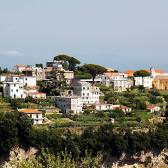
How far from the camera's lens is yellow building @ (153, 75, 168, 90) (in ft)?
205

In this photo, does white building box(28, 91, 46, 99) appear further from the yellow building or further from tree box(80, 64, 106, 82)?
the yellow building

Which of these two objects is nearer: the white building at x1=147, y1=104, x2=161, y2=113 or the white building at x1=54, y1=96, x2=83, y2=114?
the white building at x1=54, y1=96, x2=83, y2=114

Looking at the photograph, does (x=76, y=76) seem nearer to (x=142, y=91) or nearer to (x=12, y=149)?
(x=142, y=91)

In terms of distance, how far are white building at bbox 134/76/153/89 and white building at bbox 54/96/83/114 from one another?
696 inches

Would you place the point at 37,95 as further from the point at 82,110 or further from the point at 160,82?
the point at 160,82

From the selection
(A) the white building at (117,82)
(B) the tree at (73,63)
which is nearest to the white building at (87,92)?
(A) the white building at (117,82)

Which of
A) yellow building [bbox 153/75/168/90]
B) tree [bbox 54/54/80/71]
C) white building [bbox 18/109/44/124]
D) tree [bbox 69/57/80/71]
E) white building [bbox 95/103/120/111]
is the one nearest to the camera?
white building [bbox 18/109/44/124]

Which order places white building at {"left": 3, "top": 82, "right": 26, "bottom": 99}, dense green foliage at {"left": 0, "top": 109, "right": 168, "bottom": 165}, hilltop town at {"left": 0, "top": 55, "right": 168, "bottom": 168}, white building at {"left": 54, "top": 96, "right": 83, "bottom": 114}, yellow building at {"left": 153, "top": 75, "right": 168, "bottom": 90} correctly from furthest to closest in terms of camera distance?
yellow building at {"left": 153, "top": 75, "right": 168, "bottom": 90}, white building at {"left": 3, "top": 82, "right": 26, "bottom": 99}, white building at {"left": 54, "top": 96, "right": 83, "bottom": 114}, hilltop town at {"left": 0, "top": 55, "right": 168, "bottom": 168}, dense green foliage at {"left": 0, "top": 109, "right": 168, "bottom": 165}

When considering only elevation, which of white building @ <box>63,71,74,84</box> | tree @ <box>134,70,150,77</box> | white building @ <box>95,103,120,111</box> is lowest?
white building @ <box>95,103,120,111</box>

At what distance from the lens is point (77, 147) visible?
1380 inches

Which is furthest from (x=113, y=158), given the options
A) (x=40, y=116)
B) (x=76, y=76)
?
(x=76, y=76)

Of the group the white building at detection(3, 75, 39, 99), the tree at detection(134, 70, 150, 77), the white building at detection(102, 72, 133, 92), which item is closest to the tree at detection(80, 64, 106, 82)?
the white building at detection(102, 72, 133, 92)

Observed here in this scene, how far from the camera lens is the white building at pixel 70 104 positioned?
42.8 meters

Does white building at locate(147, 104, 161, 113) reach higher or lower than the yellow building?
lower
